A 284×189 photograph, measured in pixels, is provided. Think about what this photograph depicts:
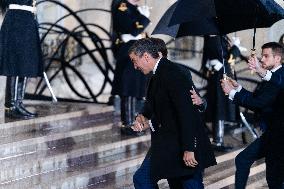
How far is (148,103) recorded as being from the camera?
5.09 m

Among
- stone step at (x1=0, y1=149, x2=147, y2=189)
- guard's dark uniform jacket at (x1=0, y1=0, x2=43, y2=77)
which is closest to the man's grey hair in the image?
stone step at (x1=0, y1=149, x2=147, y2=189)

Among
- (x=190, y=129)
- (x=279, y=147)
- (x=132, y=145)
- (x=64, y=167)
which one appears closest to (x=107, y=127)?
(x=132, y=145)

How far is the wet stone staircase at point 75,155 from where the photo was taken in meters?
6.52

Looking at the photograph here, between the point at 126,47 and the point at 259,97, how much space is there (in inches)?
120

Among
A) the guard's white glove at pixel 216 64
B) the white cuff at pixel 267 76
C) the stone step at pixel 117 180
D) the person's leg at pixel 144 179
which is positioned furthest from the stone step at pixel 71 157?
the white cuff at pixel 267 76

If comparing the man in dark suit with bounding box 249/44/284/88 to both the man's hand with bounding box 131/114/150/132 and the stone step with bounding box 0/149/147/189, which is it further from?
the stone step with bounding box 0/149/147/189

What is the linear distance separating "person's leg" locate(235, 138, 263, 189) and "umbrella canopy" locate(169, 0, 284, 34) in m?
1.06

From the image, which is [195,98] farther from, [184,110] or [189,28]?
[189,28]

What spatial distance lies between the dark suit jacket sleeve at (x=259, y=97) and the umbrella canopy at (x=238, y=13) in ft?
2.09

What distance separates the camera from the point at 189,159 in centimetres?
473

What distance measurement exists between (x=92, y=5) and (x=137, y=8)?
3620 millimetres

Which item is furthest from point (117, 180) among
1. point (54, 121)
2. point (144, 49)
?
point (144, 49)

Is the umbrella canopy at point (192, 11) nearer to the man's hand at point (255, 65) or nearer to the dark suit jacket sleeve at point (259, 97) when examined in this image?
the man's hand at point (255, 65)

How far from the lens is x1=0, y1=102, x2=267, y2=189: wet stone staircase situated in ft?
21.4
